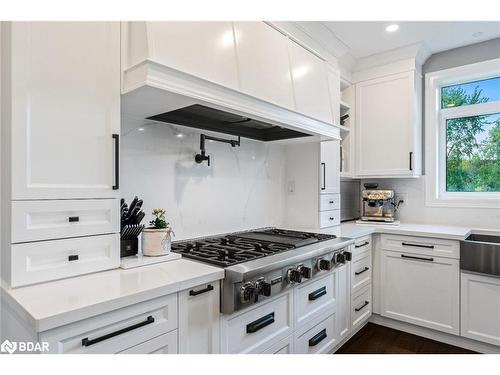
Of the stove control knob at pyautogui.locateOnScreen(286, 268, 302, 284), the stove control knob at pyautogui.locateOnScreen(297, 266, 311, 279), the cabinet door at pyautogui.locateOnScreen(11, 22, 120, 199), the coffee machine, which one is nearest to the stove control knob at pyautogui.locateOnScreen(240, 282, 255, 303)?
the stove control knob at pyautogui.locateOnScreen(286, 268, 302, 284)

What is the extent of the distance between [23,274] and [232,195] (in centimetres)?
149

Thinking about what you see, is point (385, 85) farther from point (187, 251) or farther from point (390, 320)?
point (187, 251)

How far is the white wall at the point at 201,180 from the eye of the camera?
1838 mm

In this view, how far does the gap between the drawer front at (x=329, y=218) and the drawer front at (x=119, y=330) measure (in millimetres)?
1799

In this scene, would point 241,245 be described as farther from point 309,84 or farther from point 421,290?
point 421,290

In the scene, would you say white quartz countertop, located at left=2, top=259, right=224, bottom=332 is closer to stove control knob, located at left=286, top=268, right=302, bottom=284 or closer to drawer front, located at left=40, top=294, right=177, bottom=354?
drawer front, located at left=40, top=294, right=177, bottom=354

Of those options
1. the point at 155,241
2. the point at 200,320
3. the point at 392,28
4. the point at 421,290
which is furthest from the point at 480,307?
the point at 155,241

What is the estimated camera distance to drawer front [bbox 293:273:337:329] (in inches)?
73.1

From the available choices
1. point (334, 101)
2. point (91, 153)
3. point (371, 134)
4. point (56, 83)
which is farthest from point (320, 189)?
point (56, 83)

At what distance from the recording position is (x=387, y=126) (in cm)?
312

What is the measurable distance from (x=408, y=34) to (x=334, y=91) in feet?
2.75

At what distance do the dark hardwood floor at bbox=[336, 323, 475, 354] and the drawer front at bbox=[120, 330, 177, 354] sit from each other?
5.28ft

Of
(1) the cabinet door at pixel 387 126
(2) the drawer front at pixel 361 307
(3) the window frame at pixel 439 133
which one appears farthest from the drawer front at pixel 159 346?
(3) the window frame at pixel 439 133

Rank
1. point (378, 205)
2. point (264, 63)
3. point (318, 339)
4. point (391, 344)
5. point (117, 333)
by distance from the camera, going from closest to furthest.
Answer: point (117, 333)
point (264, 63)
point (318, 339)
point (391, 344)
point (378, 205)
